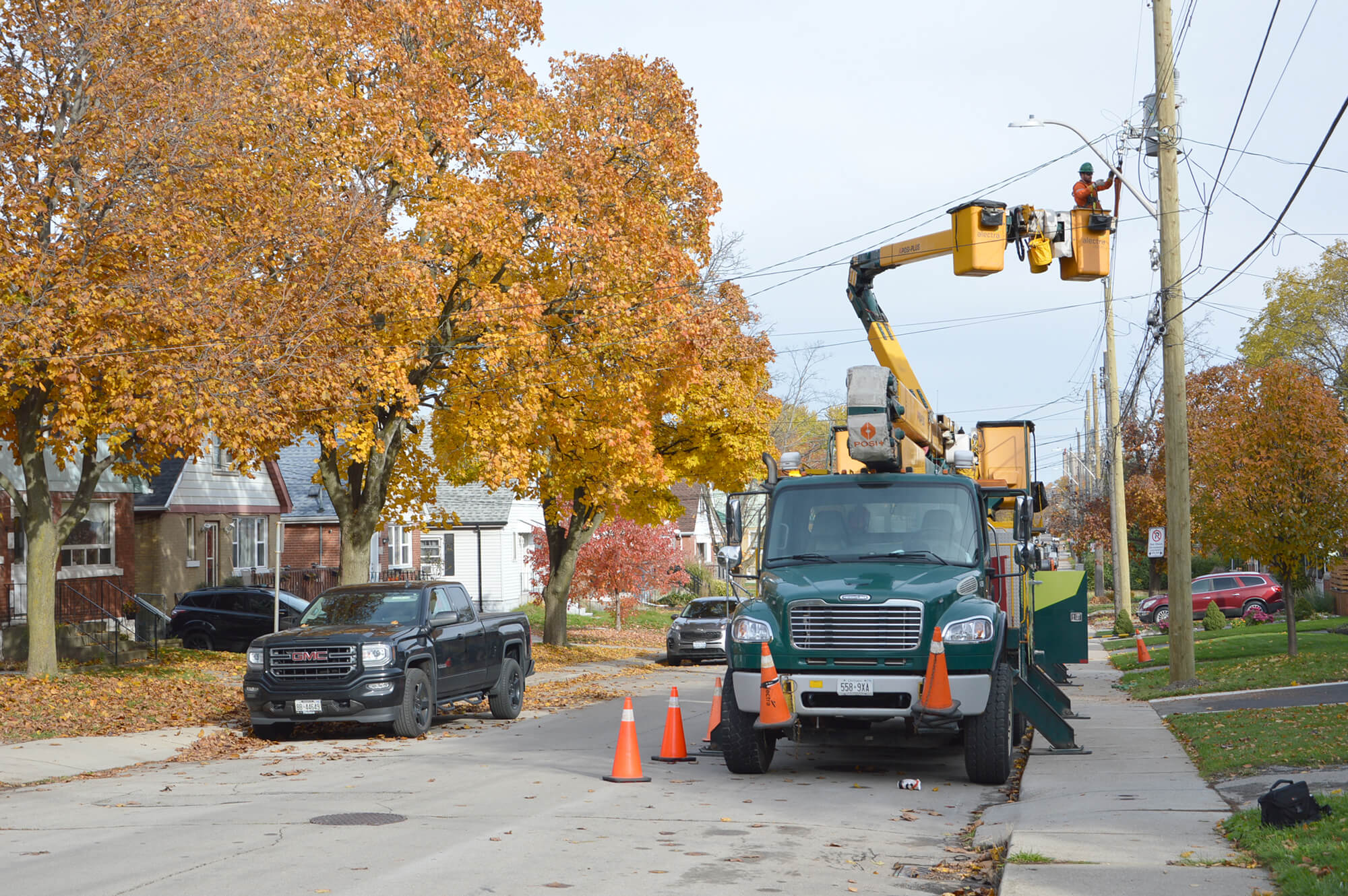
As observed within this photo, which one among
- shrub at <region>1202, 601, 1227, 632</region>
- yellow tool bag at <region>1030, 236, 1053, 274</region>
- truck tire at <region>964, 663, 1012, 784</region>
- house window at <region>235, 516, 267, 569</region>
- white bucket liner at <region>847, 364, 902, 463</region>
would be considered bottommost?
shrub at <region>1202, 601, 1227, 632</region>

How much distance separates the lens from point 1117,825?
27.8ft

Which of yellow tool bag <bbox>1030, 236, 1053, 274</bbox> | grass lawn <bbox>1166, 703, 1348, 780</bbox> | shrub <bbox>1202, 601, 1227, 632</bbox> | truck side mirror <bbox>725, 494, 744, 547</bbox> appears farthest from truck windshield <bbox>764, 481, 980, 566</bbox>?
shrub <bbox>1202, 601, 1227, 632</bbox>

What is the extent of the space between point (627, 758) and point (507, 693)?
6176mm

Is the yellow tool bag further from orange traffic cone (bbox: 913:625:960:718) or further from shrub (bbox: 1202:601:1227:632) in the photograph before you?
shrub (bbox: 1202:601:1227:632)

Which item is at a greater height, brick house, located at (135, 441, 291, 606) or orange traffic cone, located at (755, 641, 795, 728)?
brick house, located at (135, 441, 291, 606)

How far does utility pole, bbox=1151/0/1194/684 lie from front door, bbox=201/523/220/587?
26.3m

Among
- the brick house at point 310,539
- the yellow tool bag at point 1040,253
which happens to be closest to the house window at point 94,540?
the brick house at point 310,539

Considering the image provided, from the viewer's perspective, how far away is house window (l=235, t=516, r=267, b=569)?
37375mm

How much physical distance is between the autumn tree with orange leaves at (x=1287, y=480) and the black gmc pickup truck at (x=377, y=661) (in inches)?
529

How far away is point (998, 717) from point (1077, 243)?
229 inches

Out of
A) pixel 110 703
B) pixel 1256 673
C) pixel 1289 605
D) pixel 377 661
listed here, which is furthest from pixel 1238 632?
pixel 110 703

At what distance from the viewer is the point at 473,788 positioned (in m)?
10.9

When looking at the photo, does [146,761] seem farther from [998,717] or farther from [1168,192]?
[1168,192]

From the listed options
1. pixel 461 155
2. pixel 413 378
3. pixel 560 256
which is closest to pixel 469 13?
pixel 461 155
